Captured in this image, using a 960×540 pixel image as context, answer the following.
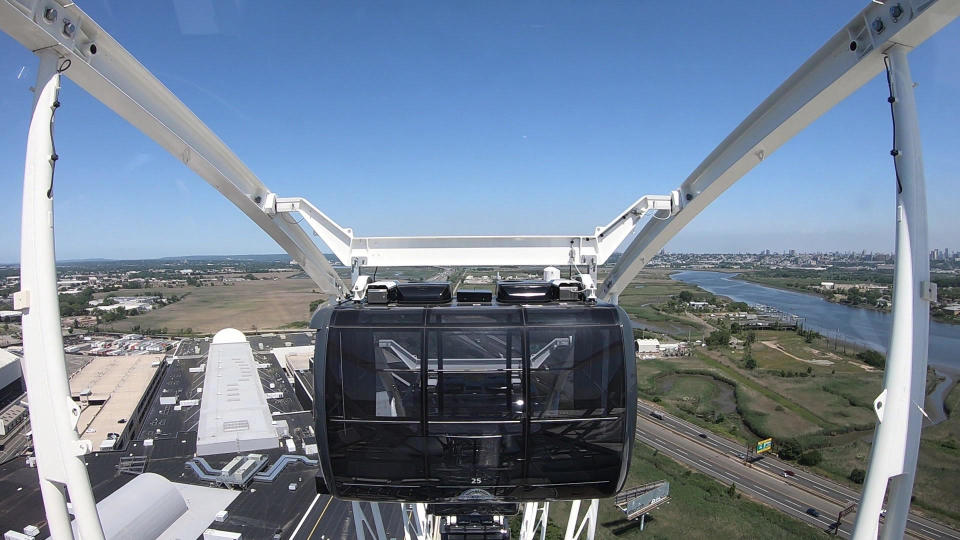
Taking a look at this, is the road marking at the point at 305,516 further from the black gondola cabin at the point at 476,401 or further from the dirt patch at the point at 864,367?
the dirt patch at the point at 864,367

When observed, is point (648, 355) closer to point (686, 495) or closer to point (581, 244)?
point (686, 495)

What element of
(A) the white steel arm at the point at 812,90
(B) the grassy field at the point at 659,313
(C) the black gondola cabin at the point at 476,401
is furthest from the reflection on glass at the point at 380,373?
(B) the grassy field at the point at 659,313

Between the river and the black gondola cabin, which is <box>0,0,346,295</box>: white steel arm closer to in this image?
the black gondola cabin

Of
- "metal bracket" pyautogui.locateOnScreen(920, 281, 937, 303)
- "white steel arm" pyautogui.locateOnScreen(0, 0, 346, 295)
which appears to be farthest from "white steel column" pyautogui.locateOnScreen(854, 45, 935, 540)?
"white steel arm" pyautogui.locateOnScreen(0, 0, 346, 295)

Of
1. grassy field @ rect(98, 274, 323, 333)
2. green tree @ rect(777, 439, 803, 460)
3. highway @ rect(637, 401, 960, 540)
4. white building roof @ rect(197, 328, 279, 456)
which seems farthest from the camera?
grassy field @ rect(98, 274, 323, 333)

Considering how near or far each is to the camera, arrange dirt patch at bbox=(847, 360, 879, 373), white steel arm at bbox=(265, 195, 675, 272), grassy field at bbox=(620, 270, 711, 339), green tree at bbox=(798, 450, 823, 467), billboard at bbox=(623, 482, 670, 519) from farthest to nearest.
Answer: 1. grassy field at bbox=(620, 270, 711, 339)
2. dirt patch at bbox=(847, 360, 879, 373)
3. green tree at bbox=(798, 450, 823, 467)
4. billboard at bbox=(623, 482, 670, 519)
5. white steel arm at bbox=(265, 195, 675, 272)

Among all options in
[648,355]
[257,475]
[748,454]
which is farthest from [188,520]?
[648,355]
